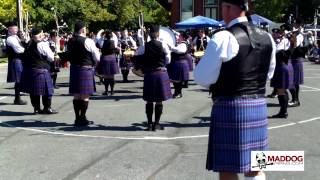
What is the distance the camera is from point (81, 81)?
933cm

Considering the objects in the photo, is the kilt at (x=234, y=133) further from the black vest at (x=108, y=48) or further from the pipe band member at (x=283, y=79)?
the black vest at (x=108, y=48)

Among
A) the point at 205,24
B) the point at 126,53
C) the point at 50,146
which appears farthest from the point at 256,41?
the point at 205,24

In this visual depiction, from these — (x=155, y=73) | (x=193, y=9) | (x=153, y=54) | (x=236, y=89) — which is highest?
(x=193, y=9)

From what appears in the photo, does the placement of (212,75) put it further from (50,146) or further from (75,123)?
(75,123)

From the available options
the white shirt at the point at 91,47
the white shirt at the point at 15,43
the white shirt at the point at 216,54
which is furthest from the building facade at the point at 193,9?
the white shirt at the point at 216,54

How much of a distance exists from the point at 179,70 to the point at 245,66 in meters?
9.88

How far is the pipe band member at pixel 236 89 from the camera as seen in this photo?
3893 mm

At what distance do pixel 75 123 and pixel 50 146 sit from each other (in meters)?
1.70

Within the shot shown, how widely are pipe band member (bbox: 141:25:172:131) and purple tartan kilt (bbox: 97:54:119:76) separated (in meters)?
5.38

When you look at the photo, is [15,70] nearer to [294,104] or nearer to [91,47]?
[91,47]

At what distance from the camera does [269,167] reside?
3.86 metres

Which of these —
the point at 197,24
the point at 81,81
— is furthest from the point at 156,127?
the point at 197,24

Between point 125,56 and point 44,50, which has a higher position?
point 44,50

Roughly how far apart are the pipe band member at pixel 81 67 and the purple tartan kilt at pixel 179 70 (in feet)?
14.8
